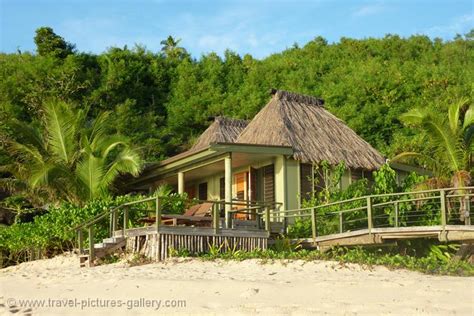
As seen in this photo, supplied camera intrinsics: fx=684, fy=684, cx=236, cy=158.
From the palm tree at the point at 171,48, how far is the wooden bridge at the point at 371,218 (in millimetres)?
32610

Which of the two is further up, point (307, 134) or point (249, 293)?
point (307, 134)

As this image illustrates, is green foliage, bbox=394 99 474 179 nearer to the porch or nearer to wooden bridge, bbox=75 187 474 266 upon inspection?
wooden bridge, bbox=75 187 474 266

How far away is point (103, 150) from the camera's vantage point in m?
20.7

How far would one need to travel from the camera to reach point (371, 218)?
1446cm

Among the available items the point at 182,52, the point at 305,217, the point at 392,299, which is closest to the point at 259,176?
the point at 305,217

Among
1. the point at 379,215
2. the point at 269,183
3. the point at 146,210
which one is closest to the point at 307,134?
the point at 269,183

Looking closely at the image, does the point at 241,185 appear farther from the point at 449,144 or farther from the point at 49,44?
the point at 49,44

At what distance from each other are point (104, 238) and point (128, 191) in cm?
668

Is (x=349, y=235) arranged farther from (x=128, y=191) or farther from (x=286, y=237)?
(x=128, y=191)

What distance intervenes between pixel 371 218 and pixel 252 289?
4895mm

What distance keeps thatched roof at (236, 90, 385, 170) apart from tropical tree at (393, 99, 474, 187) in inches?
114

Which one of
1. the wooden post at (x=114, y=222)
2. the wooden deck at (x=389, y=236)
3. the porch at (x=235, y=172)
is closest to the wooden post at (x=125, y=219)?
the wooden post at (x=114, y=222)

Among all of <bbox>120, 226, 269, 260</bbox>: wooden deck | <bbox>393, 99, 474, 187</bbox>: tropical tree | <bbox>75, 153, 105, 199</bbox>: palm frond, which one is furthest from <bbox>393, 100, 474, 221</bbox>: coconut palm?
<bbox>75, 153, 105, 199</bbox>: palm frond

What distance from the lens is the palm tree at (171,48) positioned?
49.1 meters
